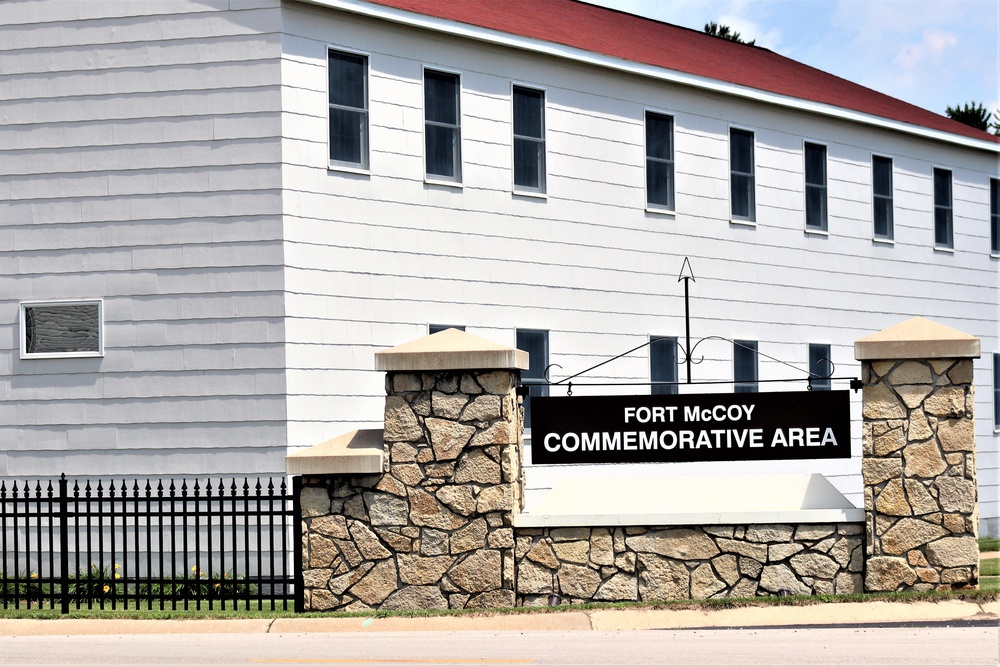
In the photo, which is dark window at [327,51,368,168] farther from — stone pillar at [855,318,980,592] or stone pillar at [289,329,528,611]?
stone pillar at [855,318,980,592]

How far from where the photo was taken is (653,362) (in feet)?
69.7

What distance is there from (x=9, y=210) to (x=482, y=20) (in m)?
7.22

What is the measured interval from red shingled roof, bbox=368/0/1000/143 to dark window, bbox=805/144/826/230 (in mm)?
952

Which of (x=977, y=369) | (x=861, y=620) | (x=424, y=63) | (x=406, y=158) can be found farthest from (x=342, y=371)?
(x=977, y=369)

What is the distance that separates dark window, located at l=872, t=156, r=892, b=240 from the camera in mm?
24609

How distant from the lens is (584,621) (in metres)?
12.3

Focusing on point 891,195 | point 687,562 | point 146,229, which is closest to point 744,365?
point 891,195

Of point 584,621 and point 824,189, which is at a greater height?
point 824,189

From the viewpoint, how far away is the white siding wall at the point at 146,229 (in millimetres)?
16859

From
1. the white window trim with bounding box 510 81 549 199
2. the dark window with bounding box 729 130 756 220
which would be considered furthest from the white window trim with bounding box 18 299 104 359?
the dark window with bounding box 729 130 756 220

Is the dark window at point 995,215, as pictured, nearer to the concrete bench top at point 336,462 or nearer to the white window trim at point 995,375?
the white window trim at point 995,375

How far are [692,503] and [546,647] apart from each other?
9.82 ft

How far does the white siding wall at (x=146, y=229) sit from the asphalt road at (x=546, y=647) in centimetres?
514

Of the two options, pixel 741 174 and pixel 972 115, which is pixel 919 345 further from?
pixel 972 115
